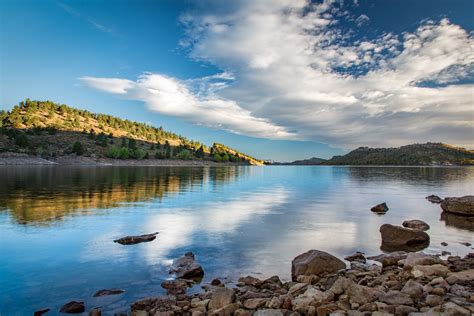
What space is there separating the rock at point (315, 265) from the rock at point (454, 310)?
6.56 metres

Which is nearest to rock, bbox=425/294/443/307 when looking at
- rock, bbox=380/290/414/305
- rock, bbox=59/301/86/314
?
rock, bbox=380/290/414/305

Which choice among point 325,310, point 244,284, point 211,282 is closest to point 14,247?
point 211,282

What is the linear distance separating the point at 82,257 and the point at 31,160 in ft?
633

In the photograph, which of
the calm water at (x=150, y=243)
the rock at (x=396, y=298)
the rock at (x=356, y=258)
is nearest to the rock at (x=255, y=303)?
the rock at (x=396, y=298)

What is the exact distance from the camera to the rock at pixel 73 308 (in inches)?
475

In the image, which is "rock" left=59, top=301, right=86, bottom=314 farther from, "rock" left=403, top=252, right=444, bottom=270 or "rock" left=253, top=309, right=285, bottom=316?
"rock" left=403, top=252, right=444, bottom=270

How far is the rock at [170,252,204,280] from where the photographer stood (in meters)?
16.0

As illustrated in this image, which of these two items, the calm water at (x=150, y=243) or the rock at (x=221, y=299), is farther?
the calm water at (x=150, y=243)

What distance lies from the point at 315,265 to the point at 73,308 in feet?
35.8

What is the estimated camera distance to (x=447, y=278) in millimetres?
13398

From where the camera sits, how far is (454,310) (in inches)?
371

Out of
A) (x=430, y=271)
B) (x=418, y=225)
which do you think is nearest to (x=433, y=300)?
(x=430, y=271)

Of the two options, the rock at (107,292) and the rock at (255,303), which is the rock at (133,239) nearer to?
the rock at (107,292)

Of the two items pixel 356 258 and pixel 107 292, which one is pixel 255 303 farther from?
pixel 356 258
